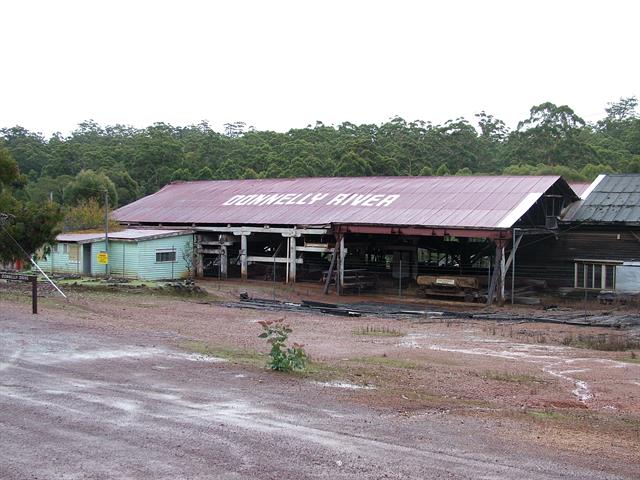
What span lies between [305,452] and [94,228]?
4063 centimetres

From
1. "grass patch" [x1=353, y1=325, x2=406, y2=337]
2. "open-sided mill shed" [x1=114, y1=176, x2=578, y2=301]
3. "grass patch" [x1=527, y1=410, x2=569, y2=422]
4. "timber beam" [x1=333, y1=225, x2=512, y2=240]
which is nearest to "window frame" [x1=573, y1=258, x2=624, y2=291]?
"open-sided mill shed" [x1=114, y1=176, x2=578, y2=301]

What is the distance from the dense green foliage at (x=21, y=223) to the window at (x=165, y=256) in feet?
36.3

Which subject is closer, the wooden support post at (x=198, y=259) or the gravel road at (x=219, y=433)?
the gravel road at (x=219, y=433)

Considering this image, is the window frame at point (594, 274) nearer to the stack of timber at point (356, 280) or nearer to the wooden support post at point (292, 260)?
the stack of timber at point (356, 280)

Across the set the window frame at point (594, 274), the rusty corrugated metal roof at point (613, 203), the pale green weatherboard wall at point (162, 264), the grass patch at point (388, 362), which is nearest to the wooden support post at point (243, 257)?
the pale green weatherboard wall at point (162, 264)

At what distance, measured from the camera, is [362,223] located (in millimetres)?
36250

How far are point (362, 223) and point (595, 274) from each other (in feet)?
35.0

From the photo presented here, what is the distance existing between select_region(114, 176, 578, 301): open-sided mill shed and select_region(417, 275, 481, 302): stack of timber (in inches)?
34.7

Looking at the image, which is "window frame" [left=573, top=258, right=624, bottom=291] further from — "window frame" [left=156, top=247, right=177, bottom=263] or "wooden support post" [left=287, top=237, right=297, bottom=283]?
"window frame" [left=156, top=247, right=177, bottom=263]

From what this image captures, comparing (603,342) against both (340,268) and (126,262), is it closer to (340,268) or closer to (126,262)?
(340,268)

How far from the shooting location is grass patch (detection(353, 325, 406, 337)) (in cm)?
2323

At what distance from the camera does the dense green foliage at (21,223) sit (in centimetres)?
2756

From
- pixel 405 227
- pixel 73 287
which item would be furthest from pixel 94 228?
pixel 405 227

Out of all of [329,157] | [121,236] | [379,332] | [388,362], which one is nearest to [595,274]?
[379,332]
